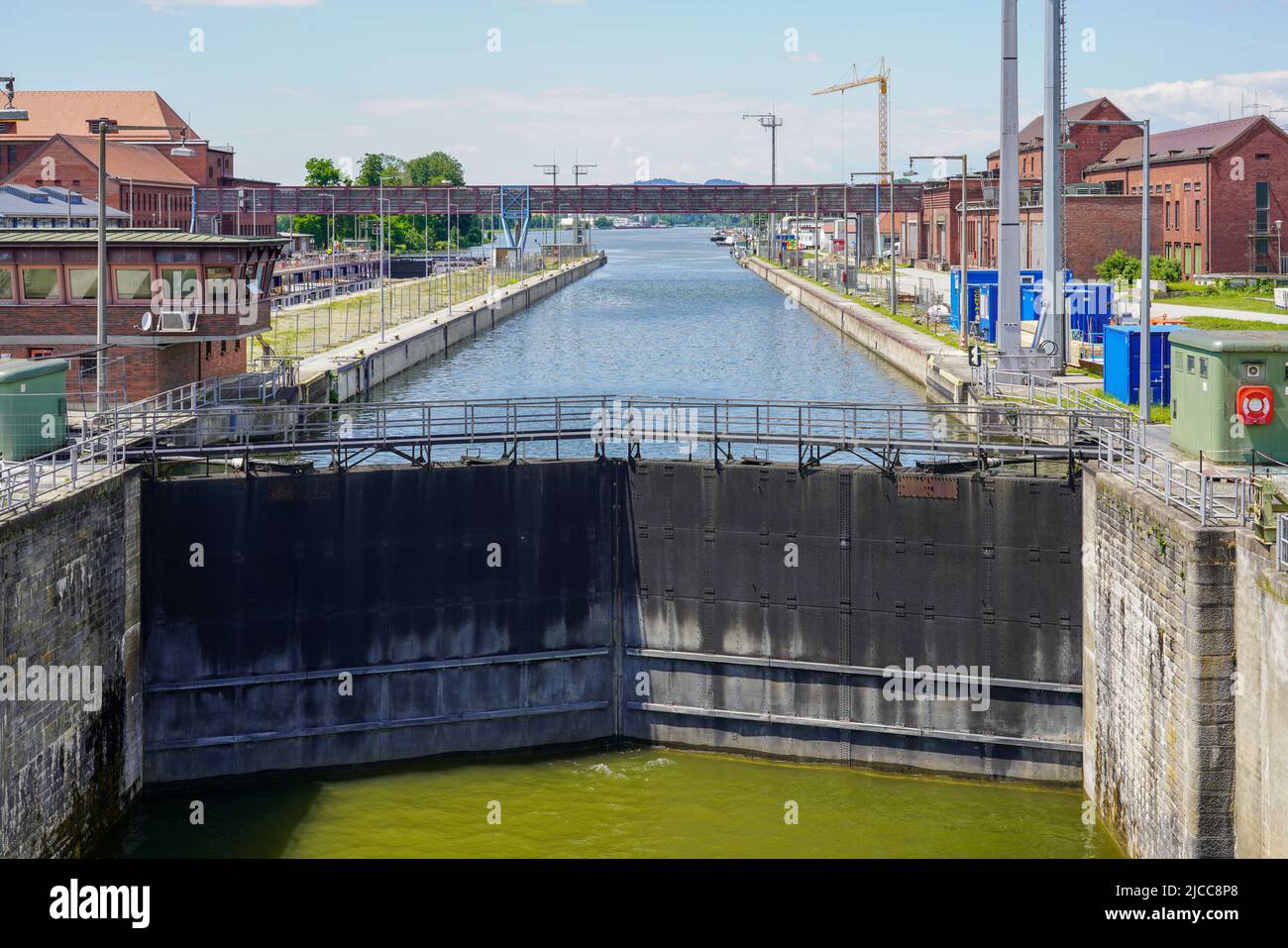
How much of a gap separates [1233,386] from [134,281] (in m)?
19.2

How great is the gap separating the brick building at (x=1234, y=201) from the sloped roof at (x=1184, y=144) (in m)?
0.12

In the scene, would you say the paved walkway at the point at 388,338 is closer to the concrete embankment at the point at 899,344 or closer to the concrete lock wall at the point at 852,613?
the concrete embankment at the point at 899,344

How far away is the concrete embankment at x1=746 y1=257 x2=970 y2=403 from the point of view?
152 ft

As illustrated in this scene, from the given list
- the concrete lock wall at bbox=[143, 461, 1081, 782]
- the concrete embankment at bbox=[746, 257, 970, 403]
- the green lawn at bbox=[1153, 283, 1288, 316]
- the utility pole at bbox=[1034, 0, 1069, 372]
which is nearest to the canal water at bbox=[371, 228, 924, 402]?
the concrete embankment at bbox=[746, 257, 970, 403]

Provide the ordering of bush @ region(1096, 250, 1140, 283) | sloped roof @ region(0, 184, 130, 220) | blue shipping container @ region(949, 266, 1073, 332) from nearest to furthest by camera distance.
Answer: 1. sloped roof @ region(0, 184, 130, 220)
2. blue shipping container @ region(949, 266, 1073, 332)
3. bush @ region(1096, 250, 1140, 283)

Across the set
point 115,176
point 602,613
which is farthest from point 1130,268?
point 115,176

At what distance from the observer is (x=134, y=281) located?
Answer: 2877 cm

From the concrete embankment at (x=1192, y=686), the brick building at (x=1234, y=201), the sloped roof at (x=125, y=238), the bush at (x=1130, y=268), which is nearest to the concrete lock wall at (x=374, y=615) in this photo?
the sloped roof at (x=125, y=238)

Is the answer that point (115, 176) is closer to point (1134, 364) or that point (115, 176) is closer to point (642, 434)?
point (1134, 364)

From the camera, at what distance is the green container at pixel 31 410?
2250 centimetres

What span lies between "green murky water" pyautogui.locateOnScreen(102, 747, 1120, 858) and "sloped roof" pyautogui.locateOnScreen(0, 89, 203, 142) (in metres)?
126

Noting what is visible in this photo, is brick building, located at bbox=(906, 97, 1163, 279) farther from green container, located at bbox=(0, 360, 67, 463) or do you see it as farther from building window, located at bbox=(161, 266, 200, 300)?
green container, located at bbox=(0, 360, 67, 463)

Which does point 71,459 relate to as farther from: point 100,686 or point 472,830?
point 472,830
